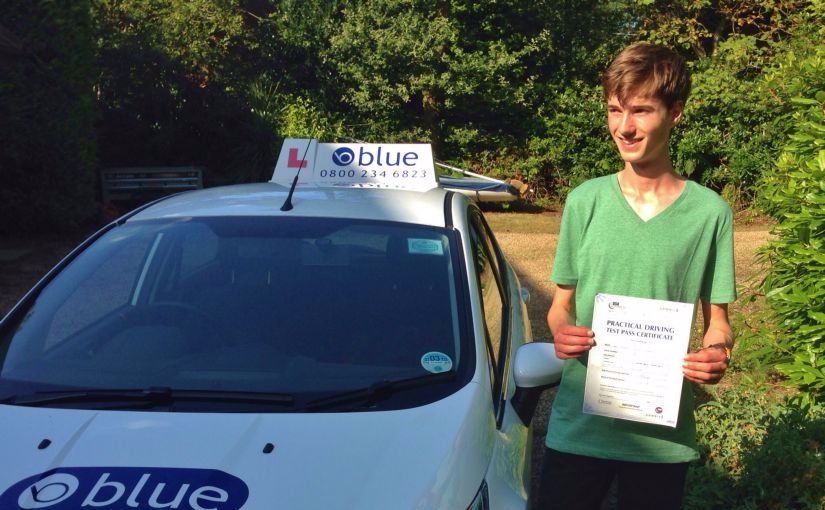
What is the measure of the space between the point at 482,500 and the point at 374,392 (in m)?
0.44

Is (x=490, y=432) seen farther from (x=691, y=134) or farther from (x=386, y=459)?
(x=691, y=134)

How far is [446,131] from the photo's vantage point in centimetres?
1738

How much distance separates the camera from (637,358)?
2.28 m

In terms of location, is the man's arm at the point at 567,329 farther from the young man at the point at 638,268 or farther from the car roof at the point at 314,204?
the car roof at the point at 314,204

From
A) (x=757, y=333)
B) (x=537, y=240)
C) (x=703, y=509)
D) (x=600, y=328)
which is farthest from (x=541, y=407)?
(x=537, y=240)

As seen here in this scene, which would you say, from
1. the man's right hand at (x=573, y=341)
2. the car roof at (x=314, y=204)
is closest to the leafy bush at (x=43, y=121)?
the car roof at (x=314, y=204)

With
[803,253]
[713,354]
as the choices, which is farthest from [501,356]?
[803,253]

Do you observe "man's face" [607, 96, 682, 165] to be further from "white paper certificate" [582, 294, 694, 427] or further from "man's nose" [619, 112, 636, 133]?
"white paper certificate" [582, 294, 694, 427]

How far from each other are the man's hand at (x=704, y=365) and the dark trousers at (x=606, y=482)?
0.99ft

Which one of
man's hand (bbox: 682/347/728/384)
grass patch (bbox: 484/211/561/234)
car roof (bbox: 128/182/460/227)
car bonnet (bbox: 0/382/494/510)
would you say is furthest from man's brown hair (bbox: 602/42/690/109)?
grass patch (bbox: 484/211/561/234)

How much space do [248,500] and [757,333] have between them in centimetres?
398

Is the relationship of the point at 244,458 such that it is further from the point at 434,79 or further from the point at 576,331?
the point at 434,79

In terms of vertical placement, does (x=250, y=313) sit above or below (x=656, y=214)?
below

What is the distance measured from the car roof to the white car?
0.01 metres
